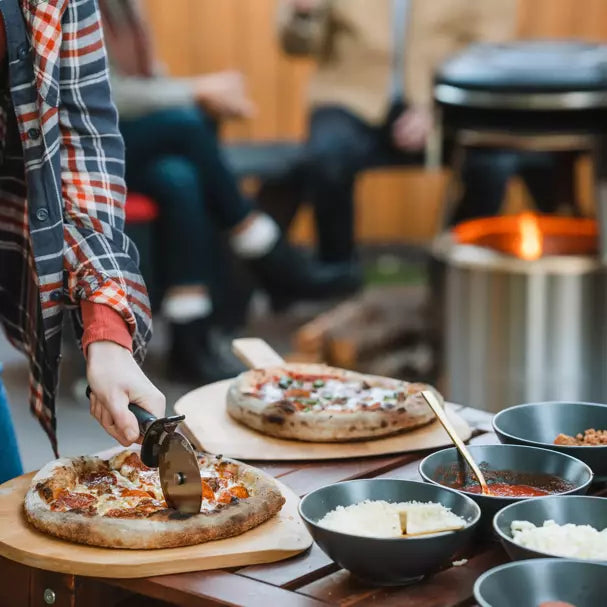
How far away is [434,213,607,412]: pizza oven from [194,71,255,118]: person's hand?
1.18 metres

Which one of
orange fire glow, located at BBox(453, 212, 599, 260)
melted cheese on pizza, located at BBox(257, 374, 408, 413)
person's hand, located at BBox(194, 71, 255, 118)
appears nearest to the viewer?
melted cheese on pizza, located at BBox(257, 374, 408, 413)

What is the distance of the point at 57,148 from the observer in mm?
1786

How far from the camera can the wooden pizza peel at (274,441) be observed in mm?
1903

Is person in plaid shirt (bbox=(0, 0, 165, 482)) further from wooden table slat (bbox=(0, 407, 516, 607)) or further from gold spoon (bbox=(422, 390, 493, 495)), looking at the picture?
gold spoon (bbox=(422, 390, 493, 495))

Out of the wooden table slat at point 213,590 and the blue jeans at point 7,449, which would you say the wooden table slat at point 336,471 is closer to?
the wooden table slat at point 213,590

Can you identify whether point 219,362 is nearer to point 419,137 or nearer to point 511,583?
point 419,137

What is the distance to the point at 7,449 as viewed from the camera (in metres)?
2.00

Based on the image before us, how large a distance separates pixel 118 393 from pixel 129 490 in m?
0.14

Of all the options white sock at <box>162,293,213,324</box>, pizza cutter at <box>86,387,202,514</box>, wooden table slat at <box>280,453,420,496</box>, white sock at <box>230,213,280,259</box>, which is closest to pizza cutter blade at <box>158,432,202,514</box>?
pizza cutter at <box>86,387,202,514</box>

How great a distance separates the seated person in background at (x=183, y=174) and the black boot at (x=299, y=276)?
11cm

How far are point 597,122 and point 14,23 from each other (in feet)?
7.91

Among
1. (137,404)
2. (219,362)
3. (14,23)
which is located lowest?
(219,362)


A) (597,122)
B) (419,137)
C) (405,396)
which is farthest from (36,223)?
(419,137)

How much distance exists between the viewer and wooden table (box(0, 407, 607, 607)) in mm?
1406
